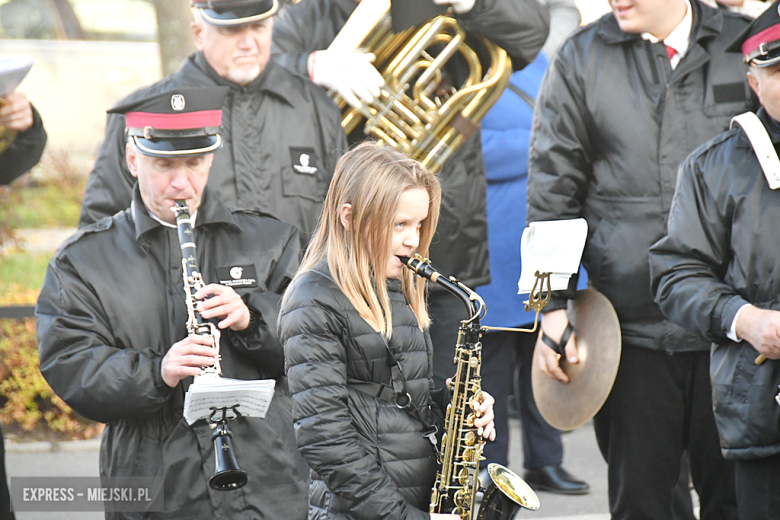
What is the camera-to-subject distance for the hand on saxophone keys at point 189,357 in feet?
10.3

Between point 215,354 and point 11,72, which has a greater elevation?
point 11,72

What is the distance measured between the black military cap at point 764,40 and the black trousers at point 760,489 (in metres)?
1.37

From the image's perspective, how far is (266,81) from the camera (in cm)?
456

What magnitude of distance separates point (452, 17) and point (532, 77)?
118 cm

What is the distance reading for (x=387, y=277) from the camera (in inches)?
120

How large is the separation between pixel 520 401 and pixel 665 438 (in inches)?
74.8

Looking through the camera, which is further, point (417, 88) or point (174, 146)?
point (417, 88)

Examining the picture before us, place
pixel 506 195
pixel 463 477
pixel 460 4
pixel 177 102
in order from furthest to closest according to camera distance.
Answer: pixel 506 195 < pixel 460 4 < pixel 177 102 < pixel 463 477

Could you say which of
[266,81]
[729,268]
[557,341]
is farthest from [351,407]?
[266,81]

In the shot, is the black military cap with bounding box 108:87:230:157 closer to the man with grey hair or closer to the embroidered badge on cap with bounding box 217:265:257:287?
the embroidered badge on cap with bounding box 217:265:257:287

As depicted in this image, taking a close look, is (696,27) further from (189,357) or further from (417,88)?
(189,357)

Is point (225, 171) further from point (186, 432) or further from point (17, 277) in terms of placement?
point (17, 277)

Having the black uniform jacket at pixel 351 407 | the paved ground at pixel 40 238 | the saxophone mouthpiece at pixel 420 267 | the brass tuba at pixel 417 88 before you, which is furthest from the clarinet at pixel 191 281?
the paved ground at pixel 40 238

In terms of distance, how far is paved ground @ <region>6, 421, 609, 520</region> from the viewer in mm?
5293
